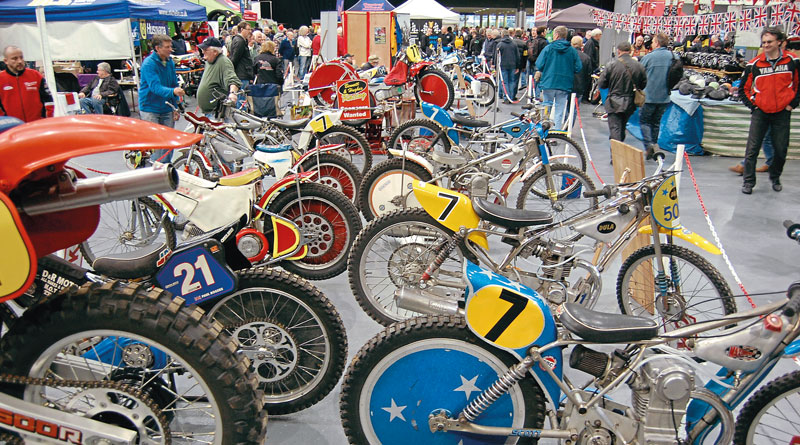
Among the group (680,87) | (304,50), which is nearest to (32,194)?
(680,87)

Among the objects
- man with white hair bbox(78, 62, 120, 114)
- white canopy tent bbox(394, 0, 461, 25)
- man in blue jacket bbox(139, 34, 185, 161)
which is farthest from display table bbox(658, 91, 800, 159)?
white canopy tent bbox(394, 0, 461, 25)

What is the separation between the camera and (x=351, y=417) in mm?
2098

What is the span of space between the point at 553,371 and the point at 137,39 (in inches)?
470

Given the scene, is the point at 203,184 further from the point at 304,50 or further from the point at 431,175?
the point at 304,50

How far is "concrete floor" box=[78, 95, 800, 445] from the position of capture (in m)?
2.65

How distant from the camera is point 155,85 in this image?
20.5 ft

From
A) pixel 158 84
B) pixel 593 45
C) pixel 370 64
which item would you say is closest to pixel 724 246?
pixel 158 84

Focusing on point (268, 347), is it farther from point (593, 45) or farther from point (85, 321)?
point (593, 45)

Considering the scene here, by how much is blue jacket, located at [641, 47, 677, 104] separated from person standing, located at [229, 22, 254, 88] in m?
5.97

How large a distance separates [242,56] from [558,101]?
5.06 metres

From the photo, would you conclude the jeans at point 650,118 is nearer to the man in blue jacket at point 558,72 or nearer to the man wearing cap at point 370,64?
the man in blue jacket at point 558,72

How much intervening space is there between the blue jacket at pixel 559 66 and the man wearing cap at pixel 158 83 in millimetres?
5322

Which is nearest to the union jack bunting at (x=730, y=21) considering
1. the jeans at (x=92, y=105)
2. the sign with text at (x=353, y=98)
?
the sign with text at (x=353, y=98)

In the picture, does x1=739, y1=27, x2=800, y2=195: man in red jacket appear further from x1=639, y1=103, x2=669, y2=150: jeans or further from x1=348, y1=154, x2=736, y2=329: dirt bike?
x1=348, y1=154, x2=736, y2=329: dirt bike
